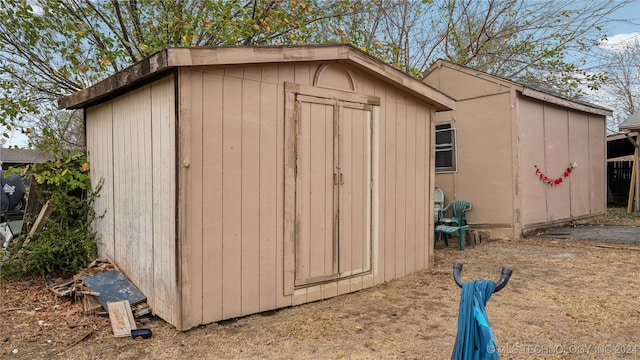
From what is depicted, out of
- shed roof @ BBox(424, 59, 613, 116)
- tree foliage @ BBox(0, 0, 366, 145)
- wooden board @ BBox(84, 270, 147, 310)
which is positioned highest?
tree foliage @ BBox(0, 0, 366, 145)

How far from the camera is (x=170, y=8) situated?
24.1 ft

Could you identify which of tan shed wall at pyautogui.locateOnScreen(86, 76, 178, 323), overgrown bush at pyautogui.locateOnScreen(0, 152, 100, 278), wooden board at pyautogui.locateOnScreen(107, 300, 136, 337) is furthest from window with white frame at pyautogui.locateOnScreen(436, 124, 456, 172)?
wooden board at pyautogui.locateOnScreen(107, 300, 136, 337)

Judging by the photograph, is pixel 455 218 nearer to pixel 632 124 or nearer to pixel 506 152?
pixel 506 152

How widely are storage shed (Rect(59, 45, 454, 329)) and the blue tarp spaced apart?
7.05ft

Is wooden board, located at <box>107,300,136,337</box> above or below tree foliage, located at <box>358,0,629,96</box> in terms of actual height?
below

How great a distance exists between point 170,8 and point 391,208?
5.60 meters

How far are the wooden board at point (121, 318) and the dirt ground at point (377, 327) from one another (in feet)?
0.24

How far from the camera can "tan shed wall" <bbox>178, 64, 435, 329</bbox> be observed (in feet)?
10.2

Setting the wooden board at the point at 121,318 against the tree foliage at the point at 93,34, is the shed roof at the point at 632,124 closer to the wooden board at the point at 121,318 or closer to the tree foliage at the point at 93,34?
the tree foliage at the point at 93,34

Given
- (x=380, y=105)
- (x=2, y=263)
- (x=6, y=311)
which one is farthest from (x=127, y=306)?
(x=380, y=105)

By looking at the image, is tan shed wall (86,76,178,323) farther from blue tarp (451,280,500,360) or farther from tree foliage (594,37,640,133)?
tree foliage (594,37,640,133)

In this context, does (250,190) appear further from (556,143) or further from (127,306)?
(556,143)

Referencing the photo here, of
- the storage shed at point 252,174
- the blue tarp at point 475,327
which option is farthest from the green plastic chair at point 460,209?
the blue tarp at point 475,327

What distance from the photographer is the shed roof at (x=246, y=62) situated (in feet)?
9.83
